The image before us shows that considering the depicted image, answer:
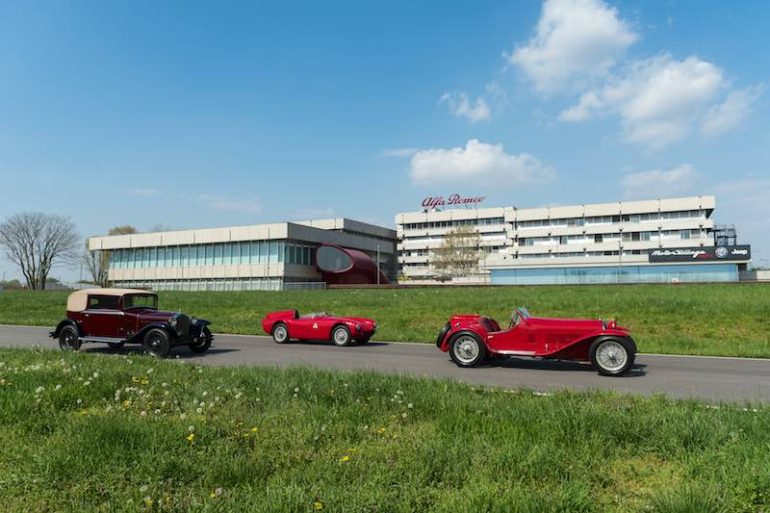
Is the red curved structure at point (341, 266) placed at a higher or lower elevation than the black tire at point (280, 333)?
higher

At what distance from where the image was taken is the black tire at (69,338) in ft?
46.1

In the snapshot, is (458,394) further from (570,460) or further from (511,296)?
(511,296)

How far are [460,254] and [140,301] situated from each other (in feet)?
289

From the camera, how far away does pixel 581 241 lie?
104438 mm

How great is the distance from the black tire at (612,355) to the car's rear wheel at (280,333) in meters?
9.95

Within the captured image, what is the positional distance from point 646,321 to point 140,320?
1816 centimetres

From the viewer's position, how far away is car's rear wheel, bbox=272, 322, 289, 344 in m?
17.0

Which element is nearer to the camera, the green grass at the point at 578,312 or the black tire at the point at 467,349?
the black tire at the point at 467,349

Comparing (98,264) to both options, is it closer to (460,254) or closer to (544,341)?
(460,254)

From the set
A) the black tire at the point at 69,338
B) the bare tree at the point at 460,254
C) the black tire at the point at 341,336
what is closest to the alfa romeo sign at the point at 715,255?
the bare tree at the point at 460,254

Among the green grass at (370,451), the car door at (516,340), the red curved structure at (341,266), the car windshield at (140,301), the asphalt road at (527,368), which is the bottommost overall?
the asphalt road at (527,368)

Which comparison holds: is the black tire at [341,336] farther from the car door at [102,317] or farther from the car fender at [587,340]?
the car fender at [587,340]

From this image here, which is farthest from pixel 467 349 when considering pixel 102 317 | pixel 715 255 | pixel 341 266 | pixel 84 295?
pixel 715 255

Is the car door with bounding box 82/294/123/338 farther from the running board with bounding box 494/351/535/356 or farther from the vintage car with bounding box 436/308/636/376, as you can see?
the running board with bounding box 494/351/535/356
